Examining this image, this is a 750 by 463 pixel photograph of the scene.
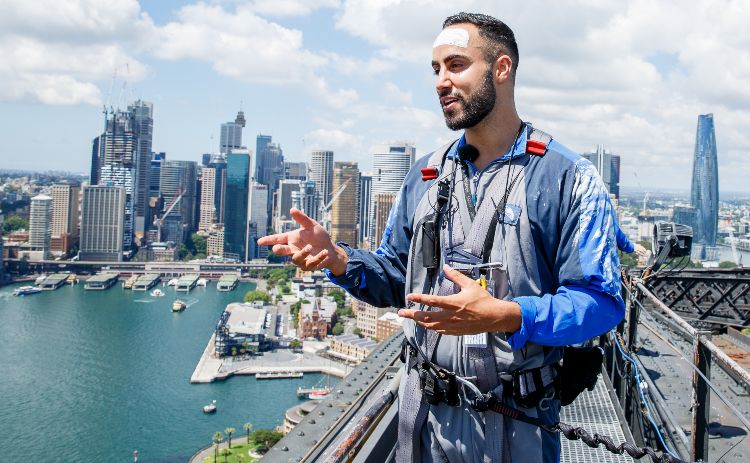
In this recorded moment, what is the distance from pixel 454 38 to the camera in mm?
863

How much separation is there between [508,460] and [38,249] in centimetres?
4499

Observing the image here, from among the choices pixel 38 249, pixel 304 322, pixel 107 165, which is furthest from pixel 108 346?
pixel 107 165

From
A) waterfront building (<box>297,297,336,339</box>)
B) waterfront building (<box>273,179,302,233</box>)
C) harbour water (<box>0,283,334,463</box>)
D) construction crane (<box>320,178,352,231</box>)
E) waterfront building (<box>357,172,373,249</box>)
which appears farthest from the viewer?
waterfront building (<box>273,179,302,233</box>)

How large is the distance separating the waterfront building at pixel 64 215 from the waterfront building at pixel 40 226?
0.41m

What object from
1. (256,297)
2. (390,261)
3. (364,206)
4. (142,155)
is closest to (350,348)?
(256,297)

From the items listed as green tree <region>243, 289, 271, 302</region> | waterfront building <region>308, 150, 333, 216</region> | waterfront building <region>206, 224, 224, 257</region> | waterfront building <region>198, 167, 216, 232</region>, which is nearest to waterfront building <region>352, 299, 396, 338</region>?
green tree <region>243, 289, 271, 302</region>

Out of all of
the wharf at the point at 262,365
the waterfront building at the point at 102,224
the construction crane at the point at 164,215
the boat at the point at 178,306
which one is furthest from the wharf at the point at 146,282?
the wharf at the point at 262,365

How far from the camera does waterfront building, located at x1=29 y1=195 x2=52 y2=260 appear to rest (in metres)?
40.9

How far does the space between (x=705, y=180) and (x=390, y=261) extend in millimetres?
38781

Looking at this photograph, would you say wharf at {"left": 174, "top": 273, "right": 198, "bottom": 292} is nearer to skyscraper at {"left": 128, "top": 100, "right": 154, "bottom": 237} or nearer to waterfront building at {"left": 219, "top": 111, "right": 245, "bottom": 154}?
skyscraper at {"left": 128, "top": 100, "right": 154, "bottom": 237}

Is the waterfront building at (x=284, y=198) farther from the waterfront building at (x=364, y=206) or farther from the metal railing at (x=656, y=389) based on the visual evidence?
the metal railing at (x=656, y=389)

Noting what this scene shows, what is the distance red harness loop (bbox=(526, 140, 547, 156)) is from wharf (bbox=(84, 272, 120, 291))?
3843 centimetres

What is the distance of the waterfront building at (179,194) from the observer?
4947 cm

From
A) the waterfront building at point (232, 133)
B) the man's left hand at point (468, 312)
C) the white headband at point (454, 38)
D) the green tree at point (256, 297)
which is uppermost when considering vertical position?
the waterfront building at point (232, 133)
